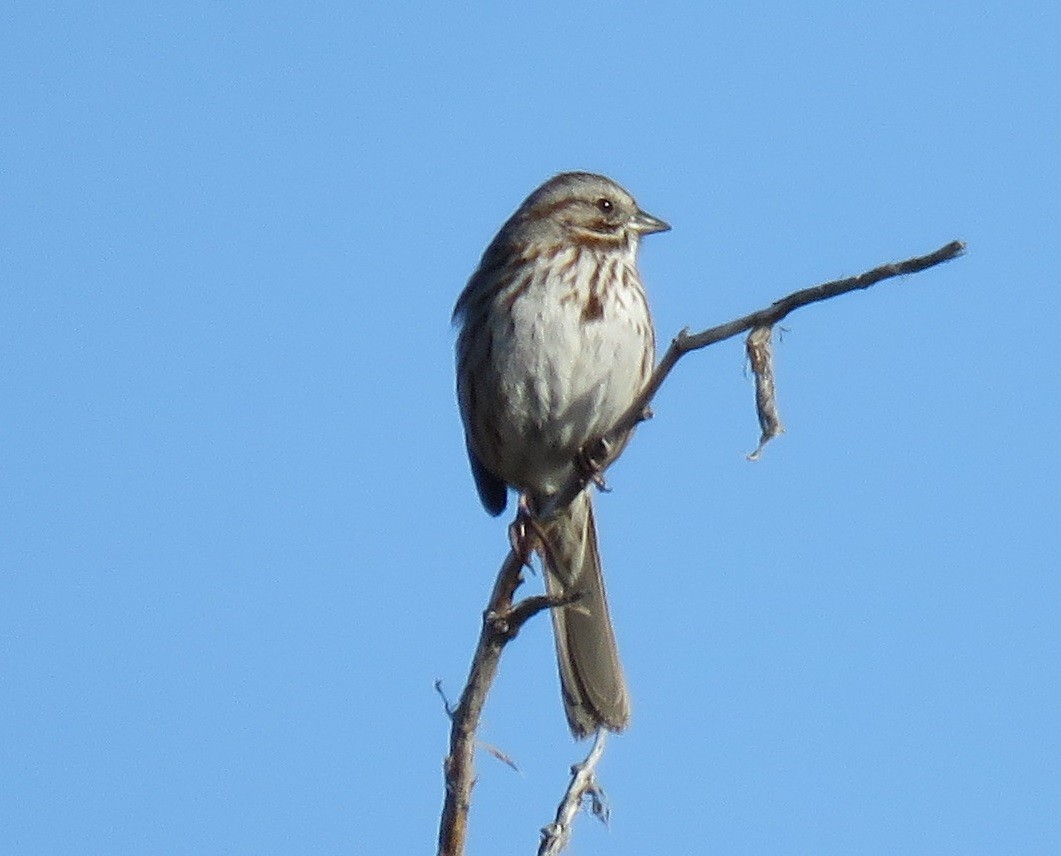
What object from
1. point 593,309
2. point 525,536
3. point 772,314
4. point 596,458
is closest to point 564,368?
point 593,309

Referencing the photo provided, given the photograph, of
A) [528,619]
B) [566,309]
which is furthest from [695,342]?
[566,309]

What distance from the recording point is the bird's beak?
6.38 m

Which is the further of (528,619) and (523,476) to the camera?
(523,476)

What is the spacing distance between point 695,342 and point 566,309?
6.78 ft

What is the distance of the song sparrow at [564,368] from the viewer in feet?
18.8

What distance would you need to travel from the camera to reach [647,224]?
6.41 meters

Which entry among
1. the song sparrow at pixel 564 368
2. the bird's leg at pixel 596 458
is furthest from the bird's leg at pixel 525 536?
the song sparrow at pixel 564 368

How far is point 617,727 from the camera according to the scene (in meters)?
5.68

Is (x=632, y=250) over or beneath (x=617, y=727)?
over

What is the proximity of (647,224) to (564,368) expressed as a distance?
3.11 ft

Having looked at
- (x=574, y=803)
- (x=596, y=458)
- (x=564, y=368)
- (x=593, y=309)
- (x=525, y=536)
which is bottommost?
(x=574, y=803)

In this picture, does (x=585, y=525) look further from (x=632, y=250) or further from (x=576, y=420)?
(x=632, y=250)

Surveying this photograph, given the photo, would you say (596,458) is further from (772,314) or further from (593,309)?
(772,314)

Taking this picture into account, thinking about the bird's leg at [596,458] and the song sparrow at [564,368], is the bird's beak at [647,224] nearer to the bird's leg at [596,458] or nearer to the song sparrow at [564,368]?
the song sparrow at [564,368]
